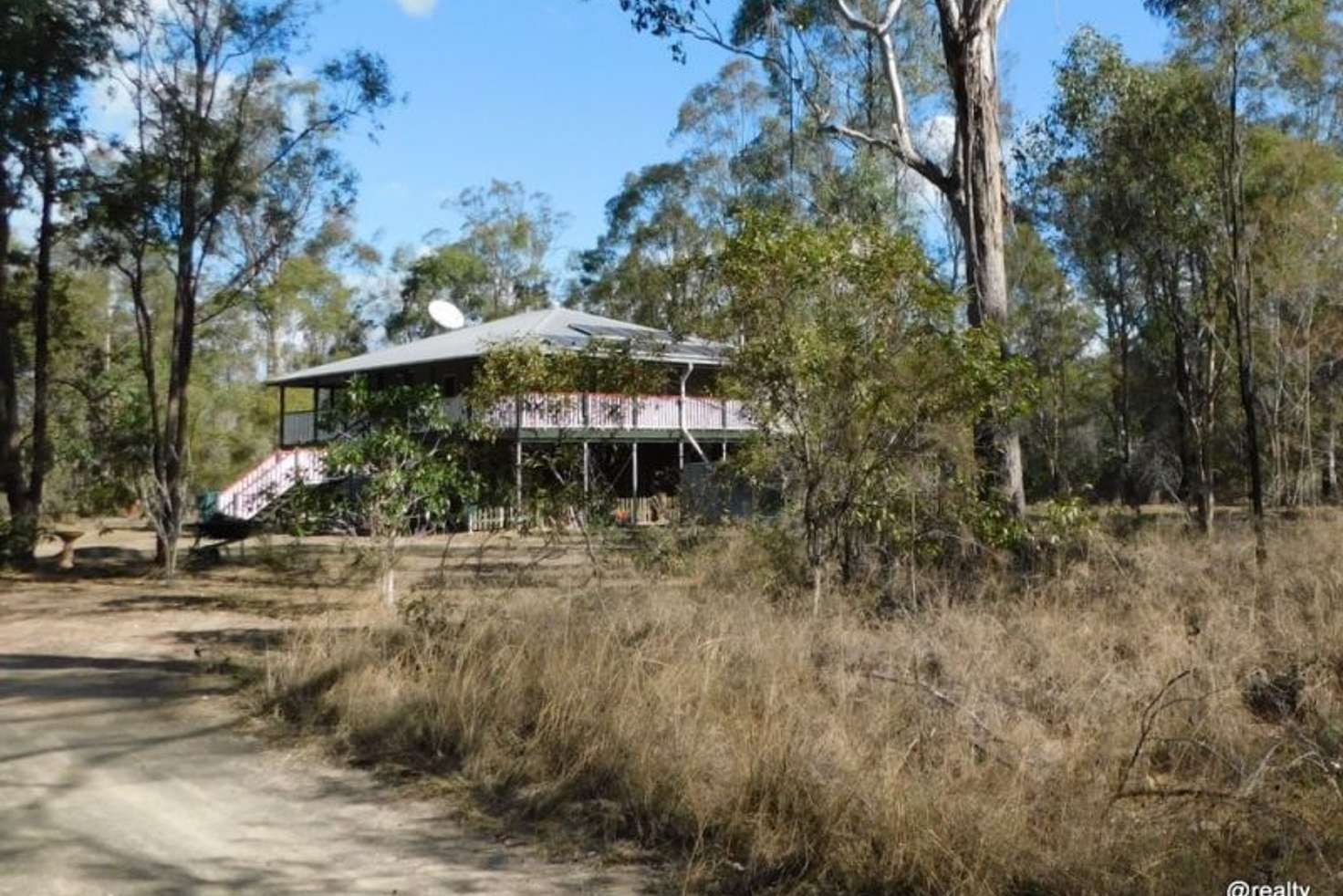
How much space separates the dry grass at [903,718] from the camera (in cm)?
487

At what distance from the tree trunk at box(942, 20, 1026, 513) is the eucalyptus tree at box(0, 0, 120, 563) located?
1389 cm

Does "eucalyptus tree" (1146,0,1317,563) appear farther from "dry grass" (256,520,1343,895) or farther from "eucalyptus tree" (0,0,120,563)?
"eucalyptus tree" (0,0,120,563)

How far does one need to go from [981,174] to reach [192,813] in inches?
453

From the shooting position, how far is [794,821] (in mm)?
5340

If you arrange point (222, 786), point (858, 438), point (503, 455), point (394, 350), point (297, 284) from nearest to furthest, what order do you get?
point (222, 786), point (858, 438), point (503, 455), point (394, 350), point (297, 284)

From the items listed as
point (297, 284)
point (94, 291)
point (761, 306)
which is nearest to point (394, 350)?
point (94, 291)

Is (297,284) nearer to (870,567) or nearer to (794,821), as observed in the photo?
(870,567)

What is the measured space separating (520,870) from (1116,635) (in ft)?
16.3

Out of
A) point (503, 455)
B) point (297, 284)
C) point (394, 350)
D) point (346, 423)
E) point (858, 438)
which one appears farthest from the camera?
point (297, 284)

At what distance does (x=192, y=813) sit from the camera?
640 centimetres

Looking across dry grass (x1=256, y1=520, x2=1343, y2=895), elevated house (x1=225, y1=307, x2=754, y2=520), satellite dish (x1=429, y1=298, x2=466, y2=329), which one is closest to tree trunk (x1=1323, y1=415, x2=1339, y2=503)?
elevated house (x1=225, y1=307, x2=754, y2=520)

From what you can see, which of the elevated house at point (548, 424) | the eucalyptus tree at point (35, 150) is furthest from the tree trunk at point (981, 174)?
the eucalyptus tree at point (35, 150)

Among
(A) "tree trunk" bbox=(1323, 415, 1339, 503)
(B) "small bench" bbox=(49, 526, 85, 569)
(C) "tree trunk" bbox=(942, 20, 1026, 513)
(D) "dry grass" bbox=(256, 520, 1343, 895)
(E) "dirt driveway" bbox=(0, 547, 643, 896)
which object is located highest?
(C) "tree trunk" bbox=(942, 20, 1026, 513)

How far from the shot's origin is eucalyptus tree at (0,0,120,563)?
2020cm
